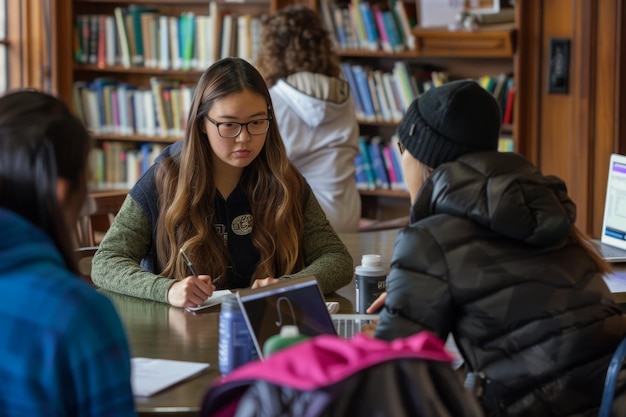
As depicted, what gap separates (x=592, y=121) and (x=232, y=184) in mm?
2468

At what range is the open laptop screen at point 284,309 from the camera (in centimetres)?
176

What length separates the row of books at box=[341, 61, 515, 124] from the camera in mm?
4863

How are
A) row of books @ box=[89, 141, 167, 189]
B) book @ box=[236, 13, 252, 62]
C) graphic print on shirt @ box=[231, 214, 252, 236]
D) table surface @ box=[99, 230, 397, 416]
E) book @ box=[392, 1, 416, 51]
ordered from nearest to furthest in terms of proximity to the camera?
table surface @ box=[99, 230, 397, 416] → graphic print on shirt @ box=[231, 214, 252, 236] → book @ box=[392, 1, 416, 51] → book @ box=[236, 13, 252, 62] → row of books @ box=[89, 141, 167, 189]

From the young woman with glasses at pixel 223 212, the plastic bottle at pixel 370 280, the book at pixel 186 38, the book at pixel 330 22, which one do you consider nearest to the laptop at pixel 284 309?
the plastic bottle at pixel 370 280

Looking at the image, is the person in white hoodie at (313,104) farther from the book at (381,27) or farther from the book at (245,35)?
the book at (245,35)

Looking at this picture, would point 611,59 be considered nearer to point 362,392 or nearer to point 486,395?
point 486,395

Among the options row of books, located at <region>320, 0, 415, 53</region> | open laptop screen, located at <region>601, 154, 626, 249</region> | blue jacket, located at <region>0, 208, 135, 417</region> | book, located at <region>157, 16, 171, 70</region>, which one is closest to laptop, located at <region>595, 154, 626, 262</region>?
open laptop screen, located at <region>601, 154, 626, 249</region>

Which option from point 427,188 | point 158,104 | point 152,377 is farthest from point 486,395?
point 158,104

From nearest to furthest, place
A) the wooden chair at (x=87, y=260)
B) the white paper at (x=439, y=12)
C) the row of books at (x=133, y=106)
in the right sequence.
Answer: the wooden chair at (x=87, y=260)
the white paper at (x=439, y=12)
the row of books at (x=133, y=106)

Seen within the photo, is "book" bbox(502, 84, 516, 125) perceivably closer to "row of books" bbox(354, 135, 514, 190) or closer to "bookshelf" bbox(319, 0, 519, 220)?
"bookshelf" bbox(319, 0, 519, 220)

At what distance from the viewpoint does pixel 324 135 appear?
395 cm

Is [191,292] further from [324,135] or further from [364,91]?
[364,91]

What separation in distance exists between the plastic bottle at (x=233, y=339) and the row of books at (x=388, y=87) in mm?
3165

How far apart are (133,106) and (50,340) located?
14.1 ft
